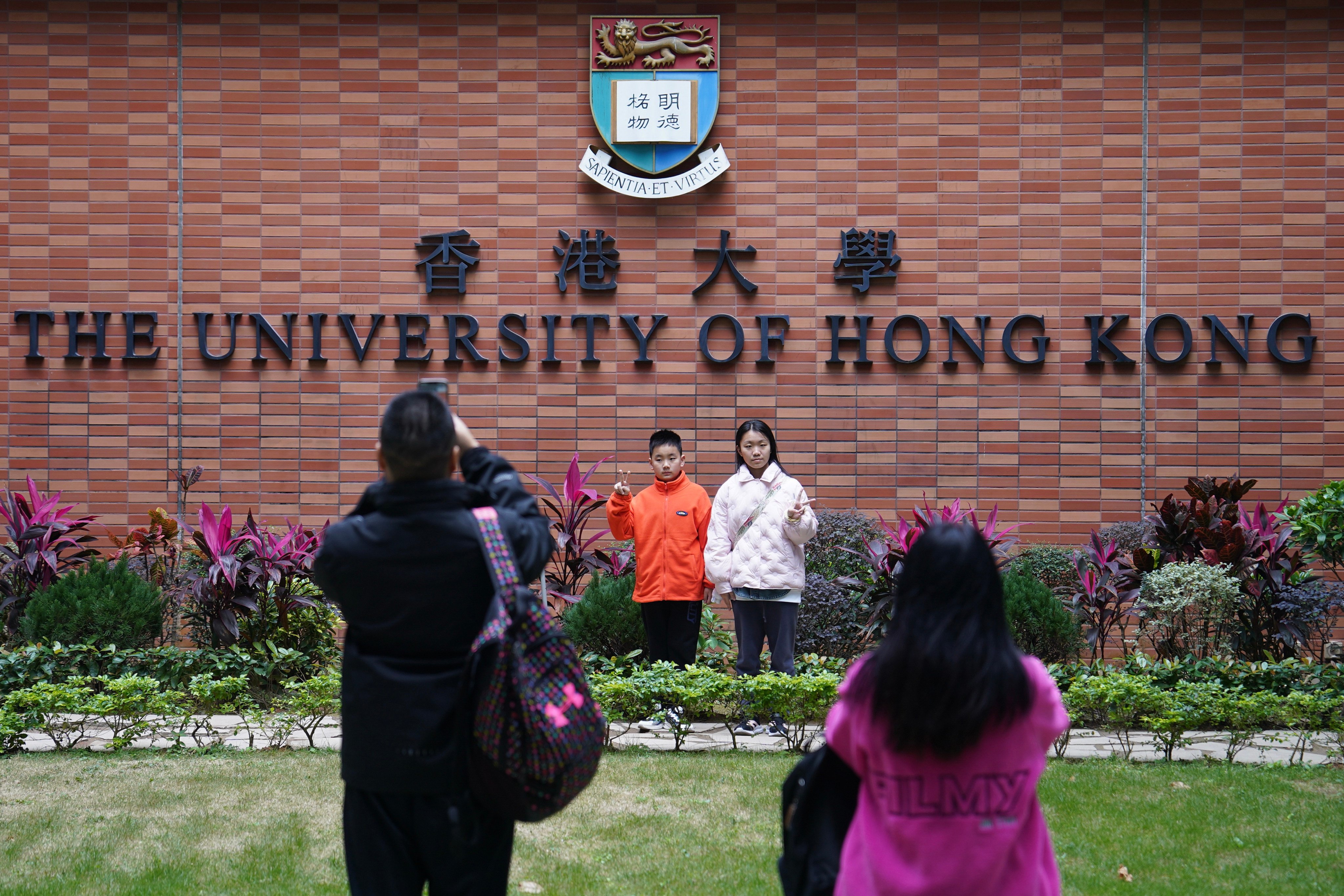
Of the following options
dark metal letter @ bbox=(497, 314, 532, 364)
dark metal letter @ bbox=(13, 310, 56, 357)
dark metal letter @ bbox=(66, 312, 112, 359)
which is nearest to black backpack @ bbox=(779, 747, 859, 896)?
dark metal letter @ bbox=(497, 314, 532, 364)

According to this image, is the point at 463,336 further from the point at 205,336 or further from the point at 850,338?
the point at 850,338

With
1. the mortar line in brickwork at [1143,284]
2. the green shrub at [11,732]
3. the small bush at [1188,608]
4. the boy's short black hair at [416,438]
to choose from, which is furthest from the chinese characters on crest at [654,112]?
the boy's short black hair at [416,438]

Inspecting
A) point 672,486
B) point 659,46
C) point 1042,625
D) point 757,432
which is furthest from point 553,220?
point 1042,625

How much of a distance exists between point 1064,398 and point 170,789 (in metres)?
6.81

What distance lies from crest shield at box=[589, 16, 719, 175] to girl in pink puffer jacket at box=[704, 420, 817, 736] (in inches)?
126

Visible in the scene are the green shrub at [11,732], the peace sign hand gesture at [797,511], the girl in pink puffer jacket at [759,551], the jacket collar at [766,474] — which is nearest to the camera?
the green shrub at [11,732]

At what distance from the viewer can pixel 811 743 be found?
5734 millimetres

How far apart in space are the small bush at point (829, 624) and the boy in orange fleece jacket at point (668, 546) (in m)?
1.09

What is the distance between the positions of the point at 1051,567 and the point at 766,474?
2.87 m

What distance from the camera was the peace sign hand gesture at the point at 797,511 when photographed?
18.8 ft

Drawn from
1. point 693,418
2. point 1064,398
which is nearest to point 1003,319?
point 1064,398

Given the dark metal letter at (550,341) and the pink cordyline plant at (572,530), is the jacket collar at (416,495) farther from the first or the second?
the dark metal letter at (550,341)

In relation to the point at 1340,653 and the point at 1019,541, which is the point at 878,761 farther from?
the point at 1019,541

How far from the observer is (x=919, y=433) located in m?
8.36
